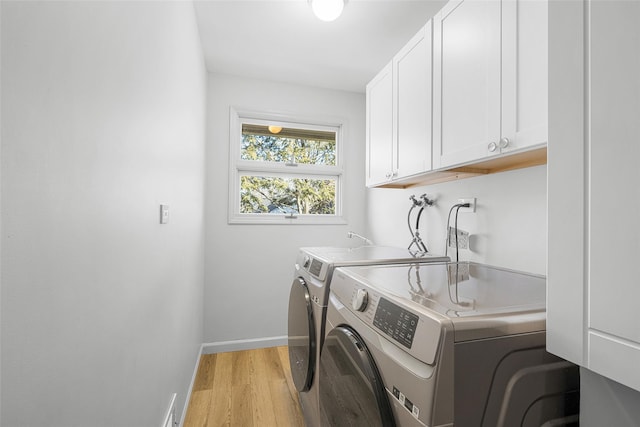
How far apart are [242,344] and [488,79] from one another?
267 cm

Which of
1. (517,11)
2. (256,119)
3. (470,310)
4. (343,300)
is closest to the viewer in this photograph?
(470,310)

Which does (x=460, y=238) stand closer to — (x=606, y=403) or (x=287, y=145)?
(x=606, y=403)

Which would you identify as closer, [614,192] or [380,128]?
[614,192]

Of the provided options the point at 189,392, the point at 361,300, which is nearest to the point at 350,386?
the point at 361,300

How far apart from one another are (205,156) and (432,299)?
7.50ft

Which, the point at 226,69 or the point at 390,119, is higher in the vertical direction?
the point at 226,69

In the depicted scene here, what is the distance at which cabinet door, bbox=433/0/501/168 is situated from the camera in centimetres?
109

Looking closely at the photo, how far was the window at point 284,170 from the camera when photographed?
2.76m

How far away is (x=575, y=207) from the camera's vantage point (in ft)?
1.79

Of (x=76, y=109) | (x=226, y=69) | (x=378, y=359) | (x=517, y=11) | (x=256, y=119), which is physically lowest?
(x=378, y=359)

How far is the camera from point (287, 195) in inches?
115

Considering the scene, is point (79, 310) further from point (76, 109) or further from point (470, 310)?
point (470, 310)

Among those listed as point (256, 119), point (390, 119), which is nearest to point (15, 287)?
point (390, 119)

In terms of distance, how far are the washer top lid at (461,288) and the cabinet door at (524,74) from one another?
19.4 inches
